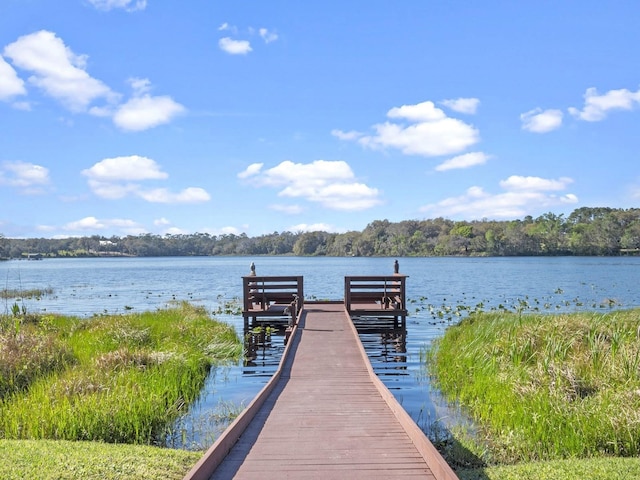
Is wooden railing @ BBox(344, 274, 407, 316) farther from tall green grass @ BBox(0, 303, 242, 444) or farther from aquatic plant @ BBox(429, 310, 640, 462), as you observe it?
aquatic plant @ BBox(429, 310, 640, 462)

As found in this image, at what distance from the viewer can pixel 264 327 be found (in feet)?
73.5

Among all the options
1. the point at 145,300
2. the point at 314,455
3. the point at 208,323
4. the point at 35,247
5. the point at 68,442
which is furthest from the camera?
the point at 35,247

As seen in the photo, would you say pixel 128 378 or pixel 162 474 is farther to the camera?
pixel 128 378

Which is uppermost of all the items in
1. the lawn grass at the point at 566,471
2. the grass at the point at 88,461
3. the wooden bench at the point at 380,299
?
the wooden bench at the point at 380,299

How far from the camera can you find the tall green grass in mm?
8422

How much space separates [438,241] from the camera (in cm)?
15075

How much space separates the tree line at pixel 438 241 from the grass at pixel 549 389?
123m

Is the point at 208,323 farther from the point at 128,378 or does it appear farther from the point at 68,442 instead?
the point at 68,442

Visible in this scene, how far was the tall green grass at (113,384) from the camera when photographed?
842cm

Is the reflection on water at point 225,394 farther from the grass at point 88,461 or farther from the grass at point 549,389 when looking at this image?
the grass at point 549,389

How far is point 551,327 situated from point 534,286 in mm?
35806

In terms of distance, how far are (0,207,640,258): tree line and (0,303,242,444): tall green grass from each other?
114912 mm

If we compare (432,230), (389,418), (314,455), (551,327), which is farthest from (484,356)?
(432,230)

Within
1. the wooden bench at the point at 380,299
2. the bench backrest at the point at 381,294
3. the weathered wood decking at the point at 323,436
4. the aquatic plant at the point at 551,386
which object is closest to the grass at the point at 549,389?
the aquatic plant at the point at 551,386
